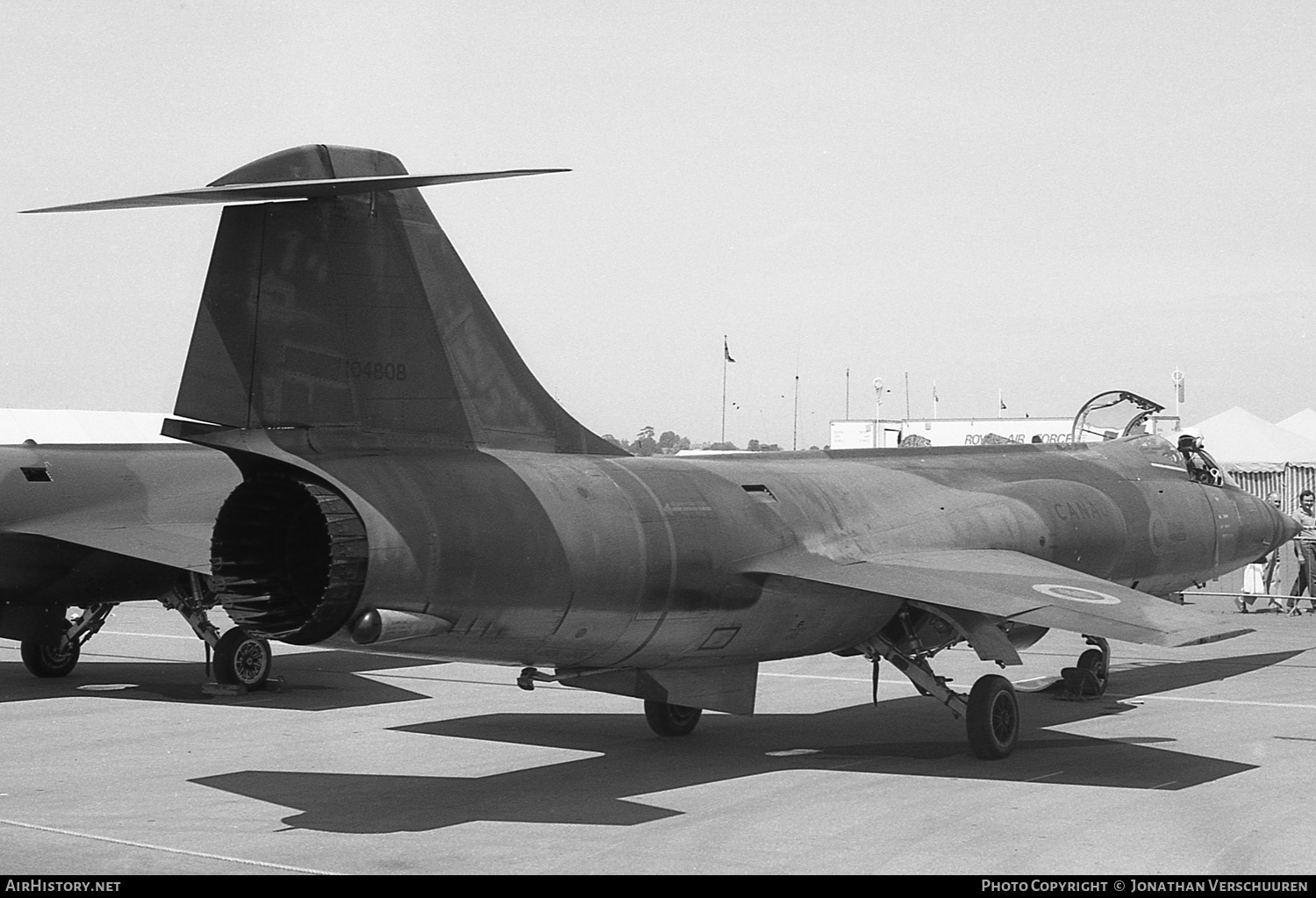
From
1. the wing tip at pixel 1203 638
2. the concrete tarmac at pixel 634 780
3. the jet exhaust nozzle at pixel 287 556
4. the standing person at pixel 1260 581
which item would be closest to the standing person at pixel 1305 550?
the standing person at pixel 1260 581

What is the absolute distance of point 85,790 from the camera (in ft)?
33.7

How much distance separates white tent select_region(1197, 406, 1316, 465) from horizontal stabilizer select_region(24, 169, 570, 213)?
3501 cm

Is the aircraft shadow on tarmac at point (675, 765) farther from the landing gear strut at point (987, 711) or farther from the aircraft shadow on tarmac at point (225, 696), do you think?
the aircraft shadow on tarmac at point (225, 696)

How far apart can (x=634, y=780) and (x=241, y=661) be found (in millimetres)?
6874

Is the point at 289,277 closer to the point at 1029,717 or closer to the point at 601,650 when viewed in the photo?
the point at 601,650

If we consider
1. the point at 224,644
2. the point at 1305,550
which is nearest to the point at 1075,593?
the point at 224,644

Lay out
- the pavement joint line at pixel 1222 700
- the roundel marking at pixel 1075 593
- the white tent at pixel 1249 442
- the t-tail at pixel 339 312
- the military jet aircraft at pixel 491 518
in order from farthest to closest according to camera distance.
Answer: the white tent at pixel 1249 442, the pavement joint line at pixel 1222 700, the roundel marking at pixel 1075 593, the t-tail at pixel 339 312, the military jet aircraft at pixel 491 518

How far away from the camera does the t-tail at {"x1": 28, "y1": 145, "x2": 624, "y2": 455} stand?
8.86 metres

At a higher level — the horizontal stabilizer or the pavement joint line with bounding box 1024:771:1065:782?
the horizontal stabilizer

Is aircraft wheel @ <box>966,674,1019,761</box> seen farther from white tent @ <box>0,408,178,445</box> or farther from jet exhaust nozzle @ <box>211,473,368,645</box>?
white tent @ <box>0,408,178,445</box>

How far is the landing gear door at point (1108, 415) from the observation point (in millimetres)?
17219

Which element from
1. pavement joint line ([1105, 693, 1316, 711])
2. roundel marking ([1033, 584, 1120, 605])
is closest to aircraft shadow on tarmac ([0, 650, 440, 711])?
roundel marking ([1033, 584, 1120, 605])

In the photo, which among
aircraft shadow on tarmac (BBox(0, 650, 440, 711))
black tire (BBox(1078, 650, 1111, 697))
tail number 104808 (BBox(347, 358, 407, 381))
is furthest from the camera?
aircraft shadow on tarmac (BBox(0, 650, 440, 711))

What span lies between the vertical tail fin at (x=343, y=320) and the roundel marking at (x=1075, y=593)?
4.02m
